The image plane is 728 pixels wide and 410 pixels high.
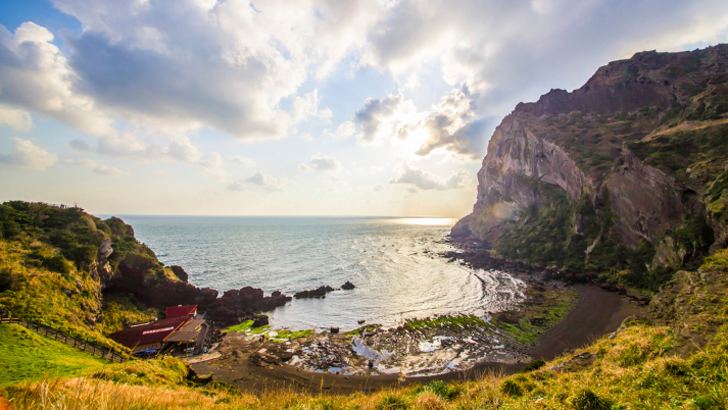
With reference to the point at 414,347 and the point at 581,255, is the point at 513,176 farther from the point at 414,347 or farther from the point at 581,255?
the point at 414,347

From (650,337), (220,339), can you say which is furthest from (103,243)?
(650,337)

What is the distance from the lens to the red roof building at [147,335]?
2369cm

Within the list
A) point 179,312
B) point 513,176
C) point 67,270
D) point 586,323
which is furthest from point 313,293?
point 513,176

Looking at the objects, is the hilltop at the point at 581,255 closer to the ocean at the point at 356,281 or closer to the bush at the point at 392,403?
the bush at the point at 392,403

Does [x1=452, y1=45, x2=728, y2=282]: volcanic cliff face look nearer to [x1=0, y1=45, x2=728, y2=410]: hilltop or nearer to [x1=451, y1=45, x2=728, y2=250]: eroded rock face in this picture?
[x1=451, y1=45, x2=728, y2=250]: eroded rock face

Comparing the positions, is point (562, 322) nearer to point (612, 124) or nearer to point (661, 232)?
point (661, 232)

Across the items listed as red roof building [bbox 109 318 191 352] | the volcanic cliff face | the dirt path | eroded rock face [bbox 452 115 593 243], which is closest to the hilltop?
the volcanic cliff face

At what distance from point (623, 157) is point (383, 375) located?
58600 millimetres

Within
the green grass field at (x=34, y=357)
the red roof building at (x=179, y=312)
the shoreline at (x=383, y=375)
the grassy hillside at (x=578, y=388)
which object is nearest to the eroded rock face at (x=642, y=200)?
the shoreline at (x=383, y=375)

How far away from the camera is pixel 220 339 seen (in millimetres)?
29094

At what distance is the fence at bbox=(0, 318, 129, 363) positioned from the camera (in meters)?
15.7

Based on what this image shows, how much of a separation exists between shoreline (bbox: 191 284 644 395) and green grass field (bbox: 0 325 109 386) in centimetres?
892

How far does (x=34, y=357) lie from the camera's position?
Answer: 1255cm

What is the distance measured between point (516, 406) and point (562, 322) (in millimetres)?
32518
